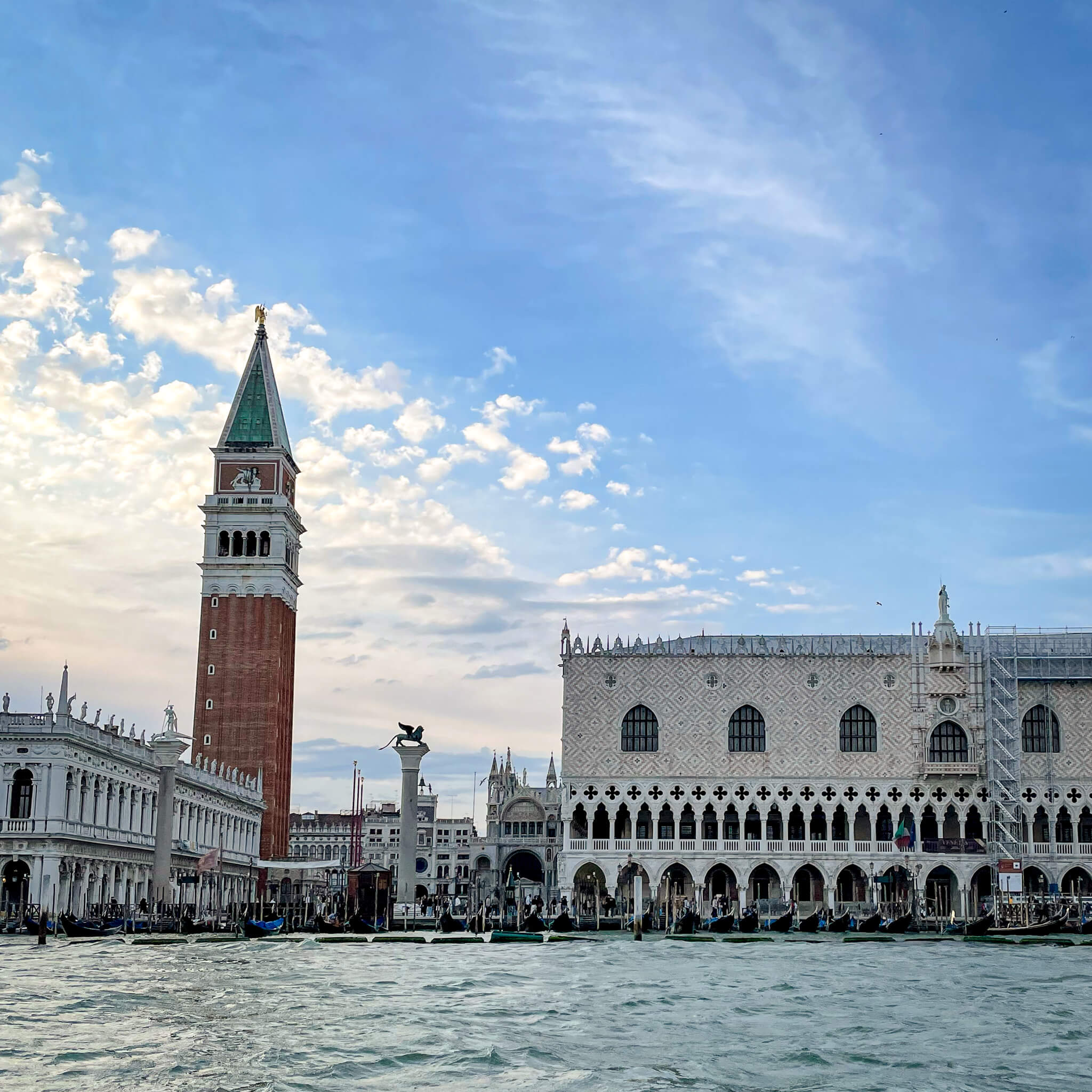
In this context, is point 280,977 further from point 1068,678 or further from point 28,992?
point 1068,678

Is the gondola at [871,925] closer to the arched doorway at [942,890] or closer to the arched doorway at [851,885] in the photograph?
the arched doorway at [851,885]

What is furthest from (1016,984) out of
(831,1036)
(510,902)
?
(510,902)

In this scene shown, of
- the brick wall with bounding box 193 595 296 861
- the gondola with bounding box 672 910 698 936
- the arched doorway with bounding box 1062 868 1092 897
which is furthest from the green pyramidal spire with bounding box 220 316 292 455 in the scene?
the arched doorway with bounding box 1062 868 1092 897

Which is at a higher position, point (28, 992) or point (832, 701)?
point (832, 701)

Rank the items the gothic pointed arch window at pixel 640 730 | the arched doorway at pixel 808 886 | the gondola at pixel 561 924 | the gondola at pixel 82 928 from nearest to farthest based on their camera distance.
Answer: the gondola at pixel 82 928, the gondola at pixel 561 924, the arched doorway at pixel 808 886, the gothic pointed arch window at pixel 640 730

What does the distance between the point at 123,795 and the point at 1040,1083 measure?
42232 millimetres

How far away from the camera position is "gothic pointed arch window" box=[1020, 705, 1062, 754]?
59.7m

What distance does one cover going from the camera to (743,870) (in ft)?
197

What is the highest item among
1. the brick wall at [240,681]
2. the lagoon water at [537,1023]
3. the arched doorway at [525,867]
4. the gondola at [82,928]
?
the brick wall at [240,681]

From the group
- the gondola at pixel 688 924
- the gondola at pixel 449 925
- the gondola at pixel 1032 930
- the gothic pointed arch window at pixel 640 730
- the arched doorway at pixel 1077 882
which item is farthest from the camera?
the gothic pointed arch window at pixel 640 730

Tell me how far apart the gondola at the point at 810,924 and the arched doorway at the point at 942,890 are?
35.7 ft

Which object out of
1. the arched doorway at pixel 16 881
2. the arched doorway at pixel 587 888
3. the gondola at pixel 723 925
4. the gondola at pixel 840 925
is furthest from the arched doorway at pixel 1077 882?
the arched doorway at pixel 16 881

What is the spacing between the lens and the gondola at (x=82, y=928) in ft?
138

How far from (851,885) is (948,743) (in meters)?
6.89
